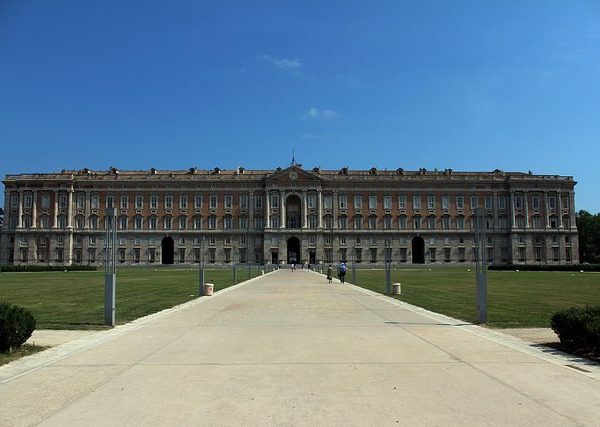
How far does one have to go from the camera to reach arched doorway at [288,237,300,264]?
361 ft

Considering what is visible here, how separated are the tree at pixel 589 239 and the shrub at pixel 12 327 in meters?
124

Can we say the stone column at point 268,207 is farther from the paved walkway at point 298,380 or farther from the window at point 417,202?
the paved walkway at point 298,380

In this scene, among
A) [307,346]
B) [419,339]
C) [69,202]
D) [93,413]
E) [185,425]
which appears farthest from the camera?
[69,202]

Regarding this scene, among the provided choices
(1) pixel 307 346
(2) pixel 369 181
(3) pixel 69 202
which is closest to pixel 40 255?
(3) pixel 69 202

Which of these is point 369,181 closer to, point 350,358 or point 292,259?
point 292,259

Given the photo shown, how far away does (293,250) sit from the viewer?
11131 centimetres

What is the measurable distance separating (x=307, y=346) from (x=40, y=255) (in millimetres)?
110838

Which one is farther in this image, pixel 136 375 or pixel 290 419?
pixel 136 375

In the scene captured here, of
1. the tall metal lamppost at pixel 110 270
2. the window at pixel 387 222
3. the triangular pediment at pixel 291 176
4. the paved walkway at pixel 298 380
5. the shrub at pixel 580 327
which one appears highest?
the triangular pediment at pixel 291 176

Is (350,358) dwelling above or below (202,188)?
below

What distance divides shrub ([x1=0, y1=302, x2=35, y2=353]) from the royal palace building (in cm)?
9786

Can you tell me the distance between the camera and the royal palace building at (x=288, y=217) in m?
108

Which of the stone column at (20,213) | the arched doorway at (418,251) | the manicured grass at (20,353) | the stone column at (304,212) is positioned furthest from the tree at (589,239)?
the manicured grass at (20,353)

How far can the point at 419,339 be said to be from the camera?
468 inches
